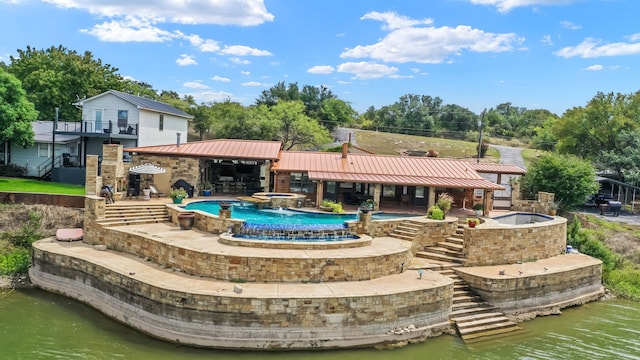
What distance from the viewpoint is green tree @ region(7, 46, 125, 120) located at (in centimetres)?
3581

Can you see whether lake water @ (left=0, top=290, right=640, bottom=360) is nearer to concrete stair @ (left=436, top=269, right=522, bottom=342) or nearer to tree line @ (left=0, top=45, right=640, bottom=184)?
concrete stair @ (left=436, top=269, right=522, bottom=342)

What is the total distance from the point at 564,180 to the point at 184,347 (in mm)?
20910

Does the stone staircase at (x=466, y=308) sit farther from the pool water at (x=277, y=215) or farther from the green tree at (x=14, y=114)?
the green tree at (x=14, y=114)

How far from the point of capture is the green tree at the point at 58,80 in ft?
117

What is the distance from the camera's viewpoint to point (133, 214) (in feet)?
59.4

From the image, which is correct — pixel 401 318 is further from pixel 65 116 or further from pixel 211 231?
pixel 65 116

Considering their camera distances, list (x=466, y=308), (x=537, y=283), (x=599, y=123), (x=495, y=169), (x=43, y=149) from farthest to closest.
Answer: (x=599, y=123) → (x=43, y=149) → (x=495, y=169) → (x=537, y=283) → (x=466, y=308)

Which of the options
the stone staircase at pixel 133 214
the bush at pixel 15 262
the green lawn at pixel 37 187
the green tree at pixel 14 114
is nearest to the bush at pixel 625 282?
the stone staircase at pixel 133 214

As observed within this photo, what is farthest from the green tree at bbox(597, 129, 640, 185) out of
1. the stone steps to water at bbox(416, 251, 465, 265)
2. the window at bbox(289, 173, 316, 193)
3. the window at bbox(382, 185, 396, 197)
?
the window at bbox(289, 173, 316, 193)

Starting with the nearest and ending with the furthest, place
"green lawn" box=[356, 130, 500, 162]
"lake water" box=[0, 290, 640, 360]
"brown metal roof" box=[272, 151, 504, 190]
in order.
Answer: "lake water" box=[0, 290, 640, 360] < "brown metal roof" box=[272, 151, 504, 190] < "green lawn" box=[356, 130, 500, 162]

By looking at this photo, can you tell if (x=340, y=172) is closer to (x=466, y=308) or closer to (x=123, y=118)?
(x=466, y=308)

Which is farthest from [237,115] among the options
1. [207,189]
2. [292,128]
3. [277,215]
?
[277,215]

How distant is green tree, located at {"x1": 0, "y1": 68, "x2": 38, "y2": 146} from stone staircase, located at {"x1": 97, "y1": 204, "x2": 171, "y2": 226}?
981 centimetres

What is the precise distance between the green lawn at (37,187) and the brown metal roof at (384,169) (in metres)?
10.4
